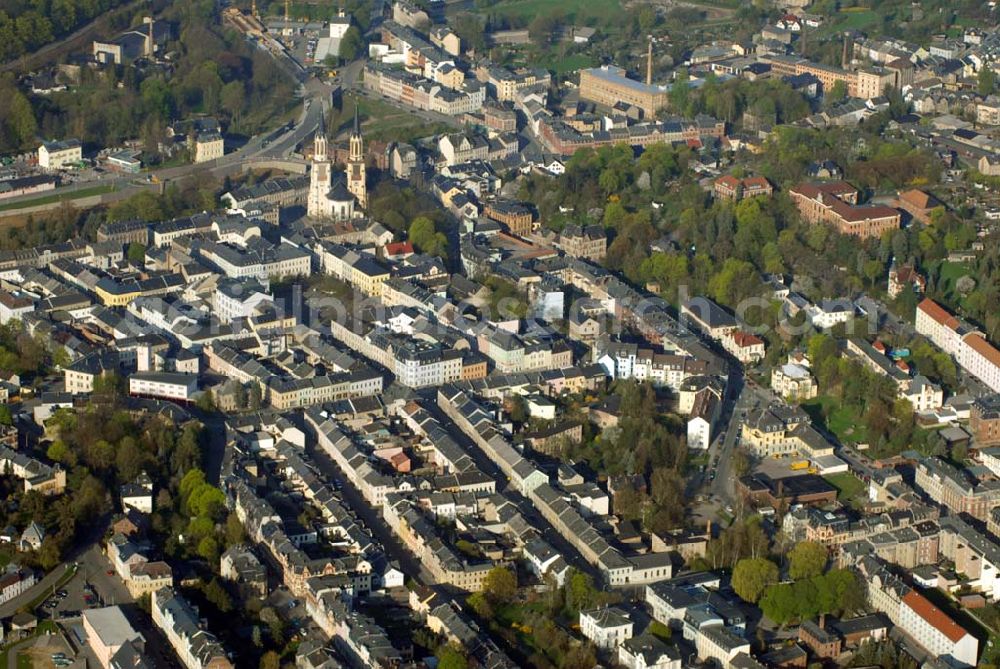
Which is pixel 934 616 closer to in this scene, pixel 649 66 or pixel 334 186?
pixel 334 186

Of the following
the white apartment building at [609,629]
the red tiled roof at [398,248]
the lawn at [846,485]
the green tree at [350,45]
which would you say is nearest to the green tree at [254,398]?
the red tiled roof at [398,248]

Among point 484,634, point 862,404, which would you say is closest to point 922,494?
point 862,404

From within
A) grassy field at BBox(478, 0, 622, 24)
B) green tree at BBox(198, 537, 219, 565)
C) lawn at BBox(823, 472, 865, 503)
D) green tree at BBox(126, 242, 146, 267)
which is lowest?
grassy field at BBox(478, 0, 622, 24)

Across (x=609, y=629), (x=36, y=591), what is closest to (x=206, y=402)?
(x=36, y=591)

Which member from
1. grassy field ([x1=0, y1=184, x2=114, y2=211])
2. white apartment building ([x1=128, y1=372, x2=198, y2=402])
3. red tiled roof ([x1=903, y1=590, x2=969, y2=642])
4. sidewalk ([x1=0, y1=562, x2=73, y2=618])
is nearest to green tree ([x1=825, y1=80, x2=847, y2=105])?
grassy field ([x1=0, y1=184, x2=114, y2=211])

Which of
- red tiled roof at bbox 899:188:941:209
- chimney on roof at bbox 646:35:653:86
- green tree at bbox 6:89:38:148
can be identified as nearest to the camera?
red tiled roof at bbox 899:188:941:209

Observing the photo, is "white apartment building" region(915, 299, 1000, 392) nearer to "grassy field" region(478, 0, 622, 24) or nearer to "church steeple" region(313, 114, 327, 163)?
"church steeple" region(313, 114, 327, 163)
